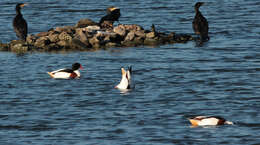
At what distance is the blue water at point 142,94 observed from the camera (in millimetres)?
16812

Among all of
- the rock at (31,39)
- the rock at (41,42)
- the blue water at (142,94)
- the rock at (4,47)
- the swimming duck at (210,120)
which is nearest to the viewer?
the blue water at (142,94)

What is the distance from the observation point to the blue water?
16812 millimetres

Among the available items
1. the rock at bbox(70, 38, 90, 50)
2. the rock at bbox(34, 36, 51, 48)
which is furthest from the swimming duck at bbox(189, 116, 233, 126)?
the rock at bbox(34, 36, 51, 48)

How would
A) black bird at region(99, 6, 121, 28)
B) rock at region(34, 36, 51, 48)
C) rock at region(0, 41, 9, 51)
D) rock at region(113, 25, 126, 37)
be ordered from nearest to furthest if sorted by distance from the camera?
rock at region(34, 36, 51, 48)
rock at region(0, 41, 9, 51)
rock at region(113, 25, 126, 37)
black bird at region(99, 6, 121, 28)

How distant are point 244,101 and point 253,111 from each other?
1485mm

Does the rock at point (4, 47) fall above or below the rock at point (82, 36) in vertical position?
below

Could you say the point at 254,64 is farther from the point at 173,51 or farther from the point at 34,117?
the point at 34,117

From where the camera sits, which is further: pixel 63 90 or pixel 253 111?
pixel 63 90

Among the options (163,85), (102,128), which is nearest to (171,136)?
(102,128)

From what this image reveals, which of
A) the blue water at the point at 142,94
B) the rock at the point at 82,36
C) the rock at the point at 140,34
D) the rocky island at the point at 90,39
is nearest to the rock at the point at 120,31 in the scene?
the rocky island at the point at 90,39

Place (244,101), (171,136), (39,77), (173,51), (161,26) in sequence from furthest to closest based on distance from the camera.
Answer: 1. (161,26)
2. (173,51)
3. (39,77)
4. (244,101)
5. (171,136)

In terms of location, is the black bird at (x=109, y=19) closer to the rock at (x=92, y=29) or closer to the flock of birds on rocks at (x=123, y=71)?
the flock of birds on rocks at (x=123, y=71)

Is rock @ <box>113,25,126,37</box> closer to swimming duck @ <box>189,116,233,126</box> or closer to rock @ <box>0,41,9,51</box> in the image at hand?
rock @ <box>0,41,9,51</box>

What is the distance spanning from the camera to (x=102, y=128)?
17.4 m
